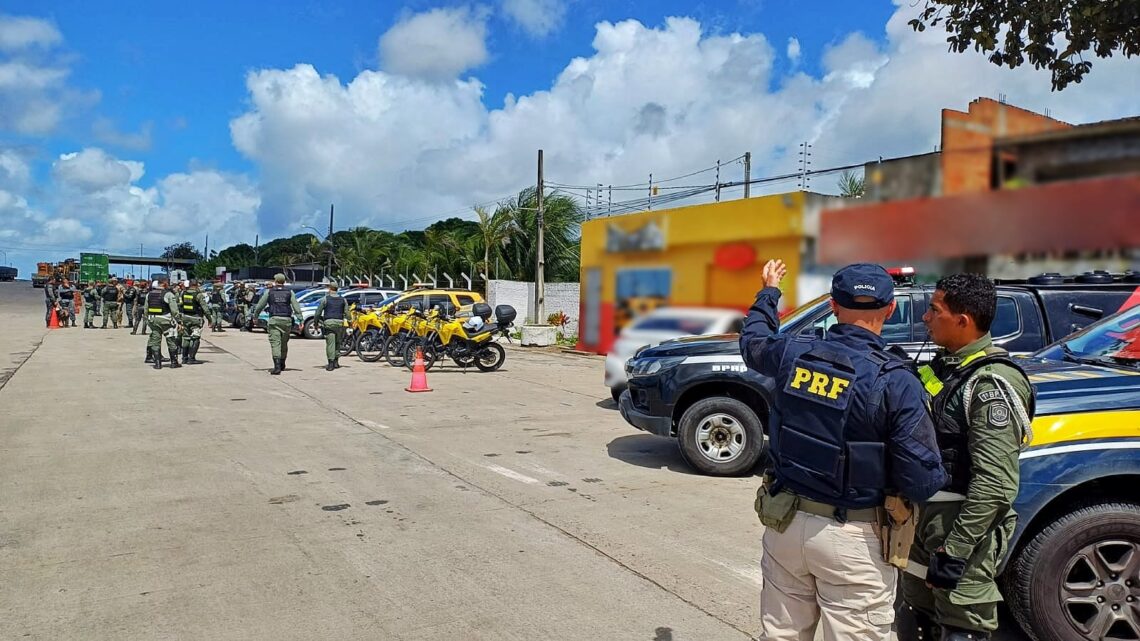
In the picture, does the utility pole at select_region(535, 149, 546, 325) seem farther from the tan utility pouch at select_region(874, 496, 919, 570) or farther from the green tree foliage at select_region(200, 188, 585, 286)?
the tan utility pouch at select_region(874, 496, 919, 570)

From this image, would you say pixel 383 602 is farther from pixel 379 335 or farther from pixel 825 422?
pixel 379 335

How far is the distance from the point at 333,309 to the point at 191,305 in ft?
8.97

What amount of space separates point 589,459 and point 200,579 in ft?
12.5

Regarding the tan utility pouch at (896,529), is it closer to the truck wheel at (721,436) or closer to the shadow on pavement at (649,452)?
the truck wheel at (721,436)

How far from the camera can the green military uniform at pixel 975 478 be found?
244 cm

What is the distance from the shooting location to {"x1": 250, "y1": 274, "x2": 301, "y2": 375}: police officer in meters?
13.9

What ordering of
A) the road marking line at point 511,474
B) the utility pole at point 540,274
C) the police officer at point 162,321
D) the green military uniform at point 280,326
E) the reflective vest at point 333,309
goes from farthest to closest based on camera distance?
the utility pole at point 540,274 < the reflective vest at point 333,309 < the police officer at point 162,321 < the green military uniform at point 280,326 < the road marking line at point 511,474

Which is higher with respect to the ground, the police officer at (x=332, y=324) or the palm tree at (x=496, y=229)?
the palm tree at (x=496, y=229)

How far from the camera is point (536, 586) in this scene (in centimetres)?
408

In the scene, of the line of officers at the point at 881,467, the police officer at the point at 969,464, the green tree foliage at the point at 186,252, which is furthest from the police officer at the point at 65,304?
the green tree foliage at the point at 186,252

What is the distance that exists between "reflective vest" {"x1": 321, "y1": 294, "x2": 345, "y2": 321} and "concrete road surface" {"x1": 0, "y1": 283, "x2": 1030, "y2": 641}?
4.99 m

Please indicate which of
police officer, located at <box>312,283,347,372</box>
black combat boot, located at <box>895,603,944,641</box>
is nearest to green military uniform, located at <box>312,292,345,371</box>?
police officer, located at <box>312,283,347,372</box>

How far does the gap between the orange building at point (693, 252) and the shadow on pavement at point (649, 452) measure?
3856 mm

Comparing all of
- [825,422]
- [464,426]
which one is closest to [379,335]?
[464,426]
